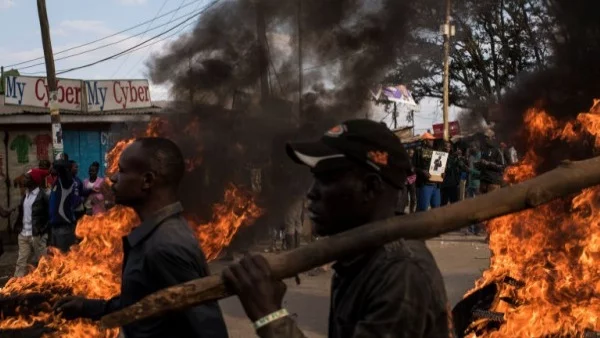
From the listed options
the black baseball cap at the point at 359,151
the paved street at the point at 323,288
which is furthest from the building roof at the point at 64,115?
the black baseball cap at the point at 359,151

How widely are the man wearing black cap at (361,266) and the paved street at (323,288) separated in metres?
4.51

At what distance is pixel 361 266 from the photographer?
1642mm

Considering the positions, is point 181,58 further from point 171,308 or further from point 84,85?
point 84,85

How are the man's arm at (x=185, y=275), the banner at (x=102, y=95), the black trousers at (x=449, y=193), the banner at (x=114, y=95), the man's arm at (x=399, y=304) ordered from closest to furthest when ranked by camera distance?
the man's arm at (x=399, y=304), the man's arm at (x=185, y=275), the black trousers at (x=449, y=193), the banner at (x=102, y=95), the banner at (x=114, y=95)

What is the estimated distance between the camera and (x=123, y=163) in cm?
281

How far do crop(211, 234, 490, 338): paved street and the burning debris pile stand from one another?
1898 millimetres

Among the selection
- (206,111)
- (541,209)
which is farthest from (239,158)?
(541,209)

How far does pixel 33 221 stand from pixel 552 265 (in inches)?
283

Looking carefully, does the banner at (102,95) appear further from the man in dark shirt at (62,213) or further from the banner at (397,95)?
the man in dark shirt at (62,213)

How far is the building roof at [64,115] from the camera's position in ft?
47.0

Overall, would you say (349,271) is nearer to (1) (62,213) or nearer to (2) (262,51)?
(2) (262,51)

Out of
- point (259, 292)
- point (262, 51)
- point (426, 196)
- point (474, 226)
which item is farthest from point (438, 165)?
point (259, 292)

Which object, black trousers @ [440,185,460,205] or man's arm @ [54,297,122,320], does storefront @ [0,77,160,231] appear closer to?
black trousers @ [440,185,460,205]

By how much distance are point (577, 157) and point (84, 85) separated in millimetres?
11974
